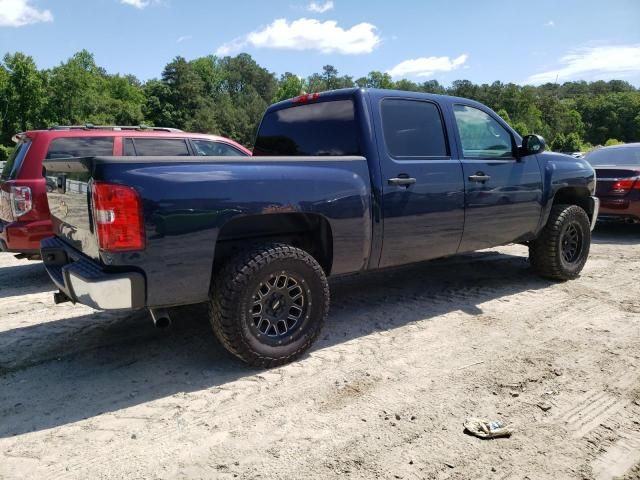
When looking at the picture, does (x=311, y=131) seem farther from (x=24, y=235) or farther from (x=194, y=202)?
(x=24, y=235)

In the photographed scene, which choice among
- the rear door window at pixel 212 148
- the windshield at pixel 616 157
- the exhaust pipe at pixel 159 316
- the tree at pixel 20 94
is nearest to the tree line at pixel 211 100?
the tree at pixel 20 94

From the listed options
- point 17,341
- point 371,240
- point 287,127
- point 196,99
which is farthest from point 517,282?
point 196,99

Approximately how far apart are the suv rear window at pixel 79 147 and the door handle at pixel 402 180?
391 cm

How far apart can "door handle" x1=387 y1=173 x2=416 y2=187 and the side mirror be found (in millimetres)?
1625

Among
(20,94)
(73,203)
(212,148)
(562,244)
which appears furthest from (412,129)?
(20,94)

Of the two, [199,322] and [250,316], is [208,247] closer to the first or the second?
[250,316]

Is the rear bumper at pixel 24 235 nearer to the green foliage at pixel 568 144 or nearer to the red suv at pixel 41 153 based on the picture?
the red suv at pixel 41 153

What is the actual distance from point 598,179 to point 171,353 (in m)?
7.85

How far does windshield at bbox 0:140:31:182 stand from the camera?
17.4ft

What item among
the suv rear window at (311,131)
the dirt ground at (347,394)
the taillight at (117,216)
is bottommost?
the dirt ground at (347,394)

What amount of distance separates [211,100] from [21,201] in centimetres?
8863

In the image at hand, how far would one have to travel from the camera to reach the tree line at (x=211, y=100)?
5300 centimetres

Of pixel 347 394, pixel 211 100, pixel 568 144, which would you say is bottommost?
pixel 347 394

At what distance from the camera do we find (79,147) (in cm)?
573
